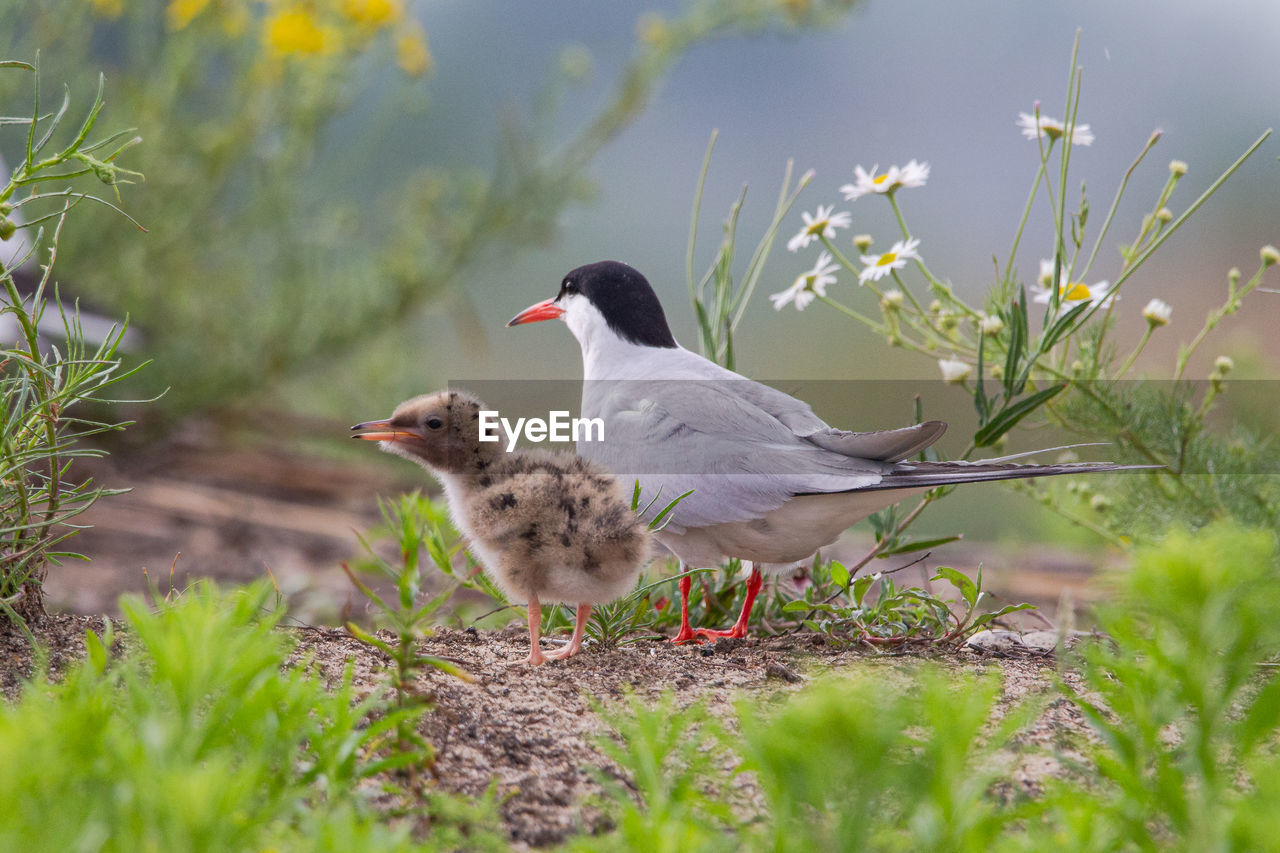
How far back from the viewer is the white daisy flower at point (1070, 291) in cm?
227

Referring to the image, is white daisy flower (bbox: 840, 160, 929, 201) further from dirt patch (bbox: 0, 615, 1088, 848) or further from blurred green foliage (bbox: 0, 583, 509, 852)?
blurred green foliage (bbox: 0, 583, 509, 852)

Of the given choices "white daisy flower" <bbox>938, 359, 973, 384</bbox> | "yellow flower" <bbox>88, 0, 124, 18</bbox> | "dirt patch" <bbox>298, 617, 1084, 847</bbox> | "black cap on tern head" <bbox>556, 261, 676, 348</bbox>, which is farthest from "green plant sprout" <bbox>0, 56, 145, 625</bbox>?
"yellow flower" <bbox>88, 0, 124, 18</bbox>

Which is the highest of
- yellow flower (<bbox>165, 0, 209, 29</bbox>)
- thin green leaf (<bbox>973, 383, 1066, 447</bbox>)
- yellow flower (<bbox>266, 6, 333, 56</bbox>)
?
yellow flower (<bbox>165, 0, 209, 29</bbox>)

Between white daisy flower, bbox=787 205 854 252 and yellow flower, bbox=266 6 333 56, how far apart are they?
81.9 inches

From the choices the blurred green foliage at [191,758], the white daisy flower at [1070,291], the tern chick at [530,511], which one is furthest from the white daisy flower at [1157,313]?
the blurred green foliage at [191,758]

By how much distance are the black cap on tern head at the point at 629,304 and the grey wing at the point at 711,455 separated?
353 millimetres

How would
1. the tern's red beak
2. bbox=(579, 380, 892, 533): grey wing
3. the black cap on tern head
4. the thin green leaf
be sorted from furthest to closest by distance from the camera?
the tern's red beak
the black cap on tern head
the thin green leaf
bbox=(579, 380, 892, 533): grey wing

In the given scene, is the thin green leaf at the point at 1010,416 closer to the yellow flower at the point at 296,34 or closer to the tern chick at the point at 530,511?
the tern chick at the point at 530,511

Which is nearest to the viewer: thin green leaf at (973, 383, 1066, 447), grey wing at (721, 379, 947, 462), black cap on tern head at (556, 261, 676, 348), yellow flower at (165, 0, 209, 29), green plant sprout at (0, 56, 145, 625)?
green plant sprout at (0, 56, 145, 625)

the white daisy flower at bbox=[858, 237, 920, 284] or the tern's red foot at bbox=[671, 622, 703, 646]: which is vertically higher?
the white daisy flower at bbox=[858, 237, 920, 284]

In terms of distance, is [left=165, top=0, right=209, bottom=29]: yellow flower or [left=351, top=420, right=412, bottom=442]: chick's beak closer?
[left=351, top=420, right=412, bottom=442]: chick's beak

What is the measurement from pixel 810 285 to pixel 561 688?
1.13 meters

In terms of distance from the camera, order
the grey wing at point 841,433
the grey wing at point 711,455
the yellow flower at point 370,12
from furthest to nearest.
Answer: the yellow flower at point 370,12
the grey wing at point 711,455
the grey wing at point 841,433

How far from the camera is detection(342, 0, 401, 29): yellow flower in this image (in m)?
3.76
